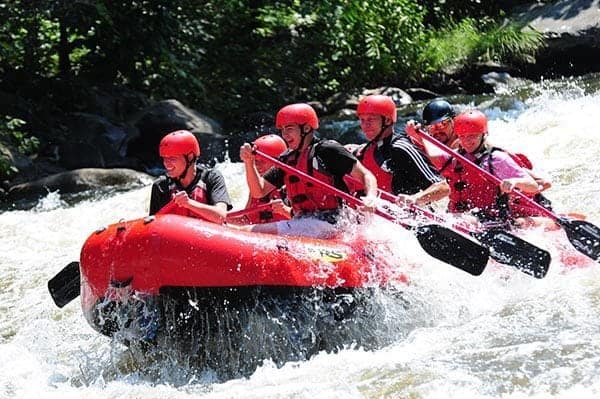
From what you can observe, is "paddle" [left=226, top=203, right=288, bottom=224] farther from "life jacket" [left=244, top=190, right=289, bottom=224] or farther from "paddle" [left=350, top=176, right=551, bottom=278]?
"paddle" [left=350, top=176, right=551, bottom=278]

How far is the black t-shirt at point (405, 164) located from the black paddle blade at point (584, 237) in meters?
0.87

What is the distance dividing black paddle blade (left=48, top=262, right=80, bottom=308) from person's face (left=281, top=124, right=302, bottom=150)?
1475 mm

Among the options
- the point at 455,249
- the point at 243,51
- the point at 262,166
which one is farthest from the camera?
the point at 243,51

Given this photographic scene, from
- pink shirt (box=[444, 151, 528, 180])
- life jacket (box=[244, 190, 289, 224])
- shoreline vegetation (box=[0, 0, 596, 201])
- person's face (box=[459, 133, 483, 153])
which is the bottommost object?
shoreline vegetation (box=[0, 0, 596, 201])

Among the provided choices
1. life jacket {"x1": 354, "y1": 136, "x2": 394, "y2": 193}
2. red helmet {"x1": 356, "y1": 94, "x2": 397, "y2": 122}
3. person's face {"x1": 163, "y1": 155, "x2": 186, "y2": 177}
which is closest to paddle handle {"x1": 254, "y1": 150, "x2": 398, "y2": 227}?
person's face {"x1": 163, "y1": 155, "x2": 186, "y2": 177}

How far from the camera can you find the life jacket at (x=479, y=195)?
23.2 ft

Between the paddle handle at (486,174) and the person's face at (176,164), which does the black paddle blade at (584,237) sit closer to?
the paddle handle at (486,174)

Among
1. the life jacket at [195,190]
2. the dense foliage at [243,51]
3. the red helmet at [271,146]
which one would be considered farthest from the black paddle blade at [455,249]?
the dense foliage at [243,51]

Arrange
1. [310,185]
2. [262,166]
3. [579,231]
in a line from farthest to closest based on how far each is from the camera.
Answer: [262,166], [579,231], [310,185]

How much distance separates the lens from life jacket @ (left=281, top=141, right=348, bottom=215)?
654 centimetres

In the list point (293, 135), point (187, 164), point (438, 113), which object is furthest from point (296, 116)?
point (438, 113)

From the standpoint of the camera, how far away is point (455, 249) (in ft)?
20.1

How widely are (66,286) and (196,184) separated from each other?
985 mm

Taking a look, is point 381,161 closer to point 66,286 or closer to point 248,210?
point 248,210
